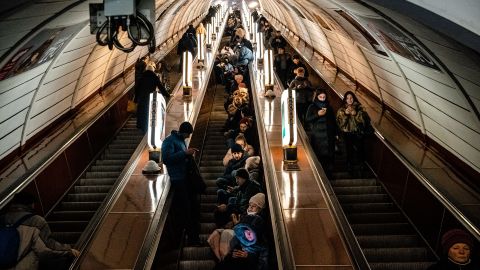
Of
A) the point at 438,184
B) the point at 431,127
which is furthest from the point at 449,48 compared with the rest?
the point at 431,127

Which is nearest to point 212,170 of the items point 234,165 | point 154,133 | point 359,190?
point 154,133

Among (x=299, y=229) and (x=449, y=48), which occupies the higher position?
(x=449, y=48)

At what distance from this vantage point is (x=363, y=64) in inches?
454

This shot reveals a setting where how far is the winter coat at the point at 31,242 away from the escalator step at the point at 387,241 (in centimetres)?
367

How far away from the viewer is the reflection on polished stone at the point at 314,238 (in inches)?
184

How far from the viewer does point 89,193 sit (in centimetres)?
773

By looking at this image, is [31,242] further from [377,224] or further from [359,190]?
[359,190]

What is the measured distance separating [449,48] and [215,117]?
733 centimetres

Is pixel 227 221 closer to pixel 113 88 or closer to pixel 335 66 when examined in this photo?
pixel 113 88

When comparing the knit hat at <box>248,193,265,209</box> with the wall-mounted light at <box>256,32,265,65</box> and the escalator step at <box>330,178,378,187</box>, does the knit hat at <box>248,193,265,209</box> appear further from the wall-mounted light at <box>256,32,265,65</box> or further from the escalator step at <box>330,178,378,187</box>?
the wall-mounted light at <box>256,32,265,65</box>

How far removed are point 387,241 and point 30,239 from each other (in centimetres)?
417

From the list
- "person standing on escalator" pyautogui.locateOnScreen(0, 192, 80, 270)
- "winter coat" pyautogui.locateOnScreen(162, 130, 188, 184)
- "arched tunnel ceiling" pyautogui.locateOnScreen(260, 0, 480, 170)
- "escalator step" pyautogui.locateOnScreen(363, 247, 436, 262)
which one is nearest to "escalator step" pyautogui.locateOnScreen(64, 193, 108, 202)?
"winter coat" pyautogui.locateOnScreen(162, 130, 188, 184)

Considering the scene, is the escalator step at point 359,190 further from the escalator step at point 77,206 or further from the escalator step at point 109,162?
the escalator step at point 109,162

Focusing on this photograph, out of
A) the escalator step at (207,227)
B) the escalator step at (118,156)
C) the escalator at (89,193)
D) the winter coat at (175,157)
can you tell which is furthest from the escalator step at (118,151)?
the winter coat at (175,157)
